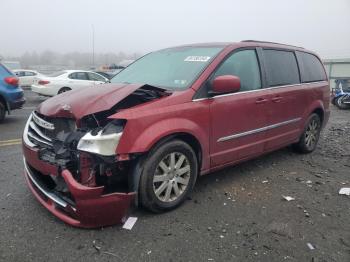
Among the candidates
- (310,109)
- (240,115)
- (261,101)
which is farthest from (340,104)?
(240,115)

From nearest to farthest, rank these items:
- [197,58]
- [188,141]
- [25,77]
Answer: [188,141] → [197,58] → [25,77]

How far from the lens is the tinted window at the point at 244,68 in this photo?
415 centimetres

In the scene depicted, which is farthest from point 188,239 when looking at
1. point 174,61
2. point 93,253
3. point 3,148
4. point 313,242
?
point 3,148

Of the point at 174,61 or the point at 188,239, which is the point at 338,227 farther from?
the point at 174,61

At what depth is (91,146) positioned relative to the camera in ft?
9.76

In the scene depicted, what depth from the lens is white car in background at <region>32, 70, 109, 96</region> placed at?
15055mm

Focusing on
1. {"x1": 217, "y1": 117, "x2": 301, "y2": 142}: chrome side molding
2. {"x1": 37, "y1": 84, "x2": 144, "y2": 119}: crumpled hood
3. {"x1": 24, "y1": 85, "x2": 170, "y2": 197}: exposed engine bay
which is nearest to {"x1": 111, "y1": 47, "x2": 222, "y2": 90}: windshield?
{"x1": 24, "y1": 85, "x2": 170, "y2": 197}: exposed engine bay

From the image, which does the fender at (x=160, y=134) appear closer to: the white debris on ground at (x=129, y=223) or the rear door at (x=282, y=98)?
the white debris on ground at (x=129, y=223)

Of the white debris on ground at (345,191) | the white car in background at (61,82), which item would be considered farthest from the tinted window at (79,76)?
the white debris on ground at (345,191)

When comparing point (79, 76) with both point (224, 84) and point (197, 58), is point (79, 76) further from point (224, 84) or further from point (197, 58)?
point (224, 84)

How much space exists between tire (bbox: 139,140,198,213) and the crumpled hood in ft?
2.03

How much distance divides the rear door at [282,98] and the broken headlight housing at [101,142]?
2.43m

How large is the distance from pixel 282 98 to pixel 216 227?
2.38 metres

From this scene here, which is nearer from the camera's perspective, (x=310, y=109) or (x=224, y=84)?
(x=224, y=84)
